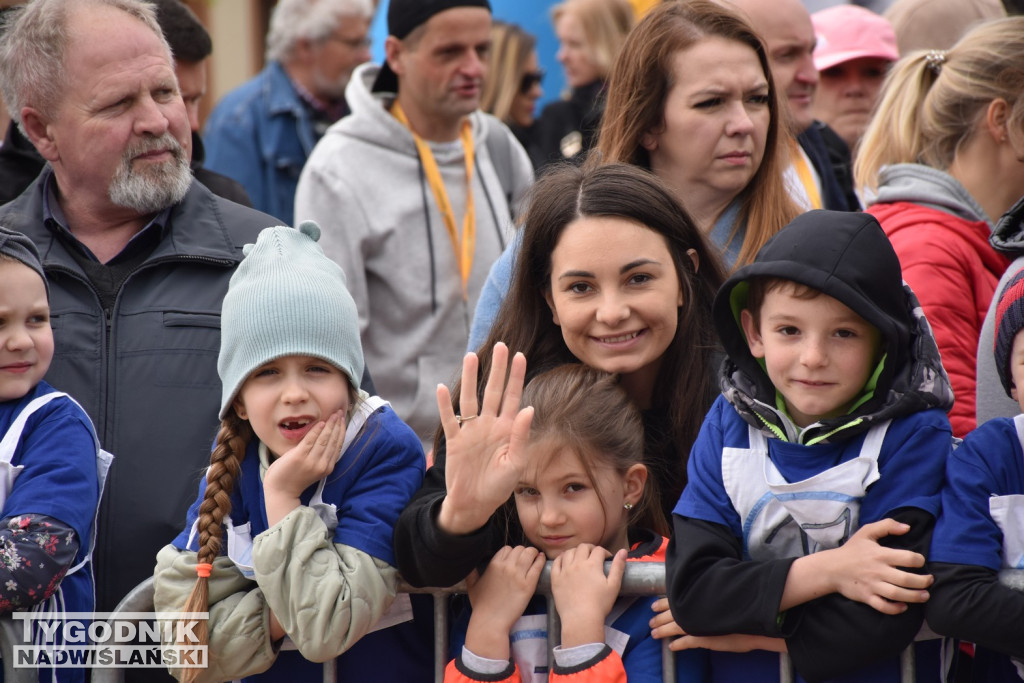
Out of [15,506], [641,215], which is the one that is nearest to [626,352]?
[641,215]

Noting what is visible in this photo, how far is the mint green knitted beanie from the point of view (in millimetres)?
2795

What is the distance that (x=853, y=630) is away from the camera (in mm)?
2398

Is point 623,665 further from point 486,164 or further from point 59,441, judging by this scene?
point 486,164

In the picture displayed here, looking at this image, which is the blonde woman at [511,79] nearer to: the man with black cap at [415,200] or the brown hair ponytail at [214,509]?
the man with black cap at [415,200]

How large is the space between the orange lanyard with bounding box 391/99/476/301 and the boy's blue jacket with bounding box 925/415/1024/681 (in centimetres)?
287

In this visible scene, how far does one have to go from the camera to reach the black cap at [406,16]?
207 inches

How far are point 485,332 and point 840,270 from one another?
121 centimetres

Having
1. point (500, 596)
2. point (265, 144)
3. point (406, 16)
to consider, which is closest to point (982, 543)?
point (500, 596)

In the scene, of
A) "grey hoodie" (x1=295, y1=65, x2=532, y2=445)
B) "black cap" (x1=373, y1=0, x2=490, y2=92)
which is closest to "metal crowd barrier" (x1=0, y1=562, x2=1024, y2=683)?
"grey hoodie" (x1=295, y1=65, x2=532, y2=445)

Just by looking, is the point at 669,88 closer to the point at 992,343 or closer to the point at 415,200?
the point at 992,343

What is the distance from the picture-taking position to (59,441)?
302 centimetres

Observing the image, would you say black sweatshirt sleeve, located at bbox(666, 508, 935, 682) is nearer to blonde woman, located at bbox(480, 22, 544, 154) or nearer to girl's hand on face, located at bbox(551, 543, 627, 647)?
girl's hand on face, located at bbox(551, 543, 627, 647)

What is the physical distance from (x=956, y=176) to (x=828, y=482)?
161 centimetres

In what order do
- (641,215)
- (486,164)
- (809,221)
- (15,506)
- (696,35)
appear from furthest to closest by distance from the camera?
(486,164) → (696,35) → (641,215) → (15,506) → (809,221)
